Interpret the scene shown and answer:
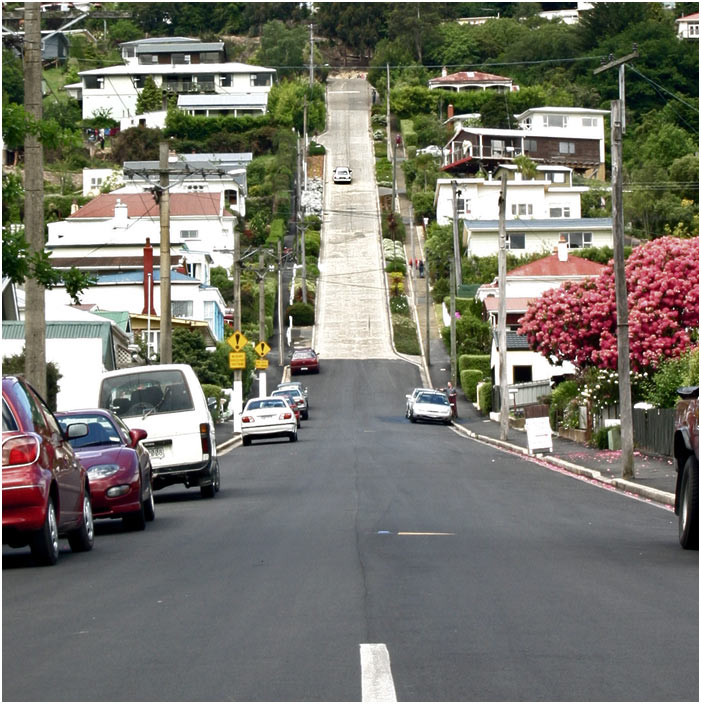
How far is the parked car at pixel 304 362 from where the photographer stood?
76250 millimetres

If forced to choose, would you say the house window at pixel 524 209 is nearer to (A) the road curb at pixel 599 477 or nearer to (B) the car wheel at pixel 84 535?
(A) the road curb at pixel 599 477

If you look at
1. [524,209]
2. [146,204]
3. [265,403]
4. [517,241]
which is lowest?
[265,403]

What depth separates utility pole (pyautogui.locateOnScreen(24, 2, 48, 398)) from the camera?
23438 millimetres

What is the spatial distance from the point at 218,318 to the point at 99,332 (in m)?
30.1

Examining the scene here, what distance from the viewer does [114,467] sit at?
59.0 ft

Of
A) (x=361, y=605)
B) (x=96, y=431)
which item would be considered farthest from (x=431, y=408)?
(x=361, y=605)

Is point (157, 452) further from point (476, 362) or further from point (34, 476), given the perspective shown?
point (476, 362)

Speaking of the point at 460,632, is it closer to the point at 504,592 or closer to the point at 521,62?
the point at 504,592

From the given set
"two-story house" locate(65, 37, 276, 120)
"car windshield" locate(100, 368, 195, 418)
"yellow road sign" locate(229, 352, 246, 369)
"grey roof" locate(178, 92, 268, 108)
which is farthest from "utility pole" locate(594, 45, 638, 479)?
"two-story house" locate(65, 37, 276, 120)

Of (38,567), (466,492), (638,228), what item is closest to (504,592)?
(38,567)

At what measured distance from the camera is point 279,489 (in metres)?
24.5

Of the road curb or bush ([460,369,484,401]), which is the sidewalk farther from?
bush ([460,369,484,401])

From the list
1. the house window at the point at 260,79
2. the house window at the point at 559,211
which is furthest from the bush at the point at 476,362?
the house window at the point at 260,79

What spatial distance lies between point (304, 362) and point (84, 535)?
60.9m
